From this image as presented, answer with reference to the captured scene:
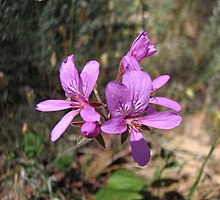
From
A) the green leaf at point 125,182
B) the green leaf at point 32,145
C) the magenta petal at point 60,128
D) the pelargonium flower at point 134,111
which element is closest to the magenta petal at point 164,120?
the pelargonium flower at point 134,111

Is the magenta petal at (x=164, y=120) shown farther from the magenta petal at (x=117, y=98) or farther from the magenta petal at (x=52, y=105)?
the magenta petal at (x=52, y=105)

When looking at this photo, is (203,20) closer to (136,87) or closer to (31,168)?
(31,168)

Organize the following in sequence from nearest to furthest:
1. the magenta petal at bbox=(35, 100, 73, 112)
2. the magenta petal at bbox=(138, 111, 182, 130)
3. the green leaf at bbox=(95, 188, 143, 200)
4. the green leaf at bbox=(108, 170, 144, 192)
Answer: the magenta petal at bbox=(138, 111, 182, 130), the magenta petal at bbox=(35, 100, 73, 112), the green leaf at bbox=(95, 188, 143, 200), the green leaf at bbox=(108, 170, 144, 192)

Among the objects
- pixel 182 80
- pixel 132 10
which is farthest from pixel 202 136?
pixel 132 10

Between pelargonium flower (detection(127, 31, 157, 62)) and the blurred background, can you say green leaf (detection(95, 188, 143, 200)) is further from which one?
pelargonium flower (detection(127, 31, 157, 62))

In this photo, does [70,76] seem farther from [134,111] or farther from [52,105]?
[134,111]

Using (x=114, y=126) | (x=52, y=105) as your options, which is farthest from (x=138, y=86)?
(x=52, y=105)

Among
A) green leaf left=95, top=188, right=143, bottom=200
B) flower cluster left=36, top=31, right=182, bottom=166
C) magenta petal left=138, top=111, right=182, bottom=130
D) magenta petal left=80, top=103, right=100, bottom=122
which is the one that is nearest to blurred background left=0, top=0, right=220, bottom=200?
green leaf left=95, top=188, right=143, bottom=200
